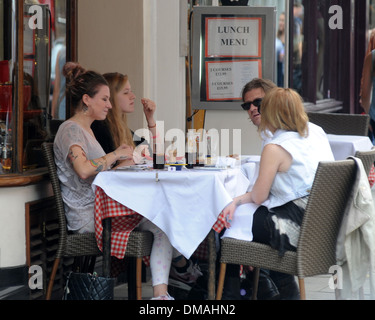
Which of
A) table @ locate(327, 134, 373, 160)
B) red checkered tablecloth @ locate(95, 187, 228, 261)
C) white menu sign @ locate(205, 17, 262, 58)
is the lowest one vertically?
red checkered tablecloth @ locate(95, 187, 228, 261)

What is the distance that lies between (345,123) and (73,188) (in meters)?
2.61

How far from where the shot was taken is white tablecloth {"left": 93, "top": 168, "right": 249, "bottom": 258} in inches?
167

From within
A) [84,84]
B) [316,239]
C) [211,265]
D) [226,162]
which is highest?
[84,84]

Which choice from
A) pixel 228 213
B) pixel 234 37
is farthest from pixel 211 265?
pixel 234 37

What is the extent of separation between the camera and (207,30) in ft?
21.5

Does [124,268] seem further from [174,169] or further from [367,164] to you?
[367,164]

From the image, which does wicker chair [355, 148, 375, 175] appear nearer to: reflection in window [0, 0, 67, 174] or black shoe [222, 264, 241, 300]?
black shoe [222, 264, 241, 300]

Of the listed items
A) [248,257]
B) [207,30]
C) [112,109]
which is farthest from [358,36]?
[248,257]

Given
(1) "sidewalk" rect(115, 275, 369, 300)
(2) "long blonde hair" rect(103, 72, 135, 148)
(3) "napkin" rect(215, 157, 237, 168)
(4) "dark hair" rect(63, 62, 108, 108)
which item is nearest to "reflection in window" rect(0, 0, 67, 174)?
(4) "dark hair" rect(63, 62, 108, 108)

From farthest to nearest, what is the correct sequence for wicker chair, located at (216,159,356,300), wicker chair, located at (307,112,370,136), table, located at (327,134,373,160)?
wicker chair, located at (307,112,370,136) → table, located at (327,134,373,160) → wicker chair, located at (216,159,356,300)

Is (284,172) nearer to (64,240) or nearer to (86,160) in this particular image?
(86,160)

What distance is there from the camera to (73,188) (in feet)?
15.2

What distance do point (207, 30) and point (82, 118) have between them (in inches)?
80.1

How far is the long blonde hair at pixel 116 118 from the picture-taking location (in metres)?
5.20
